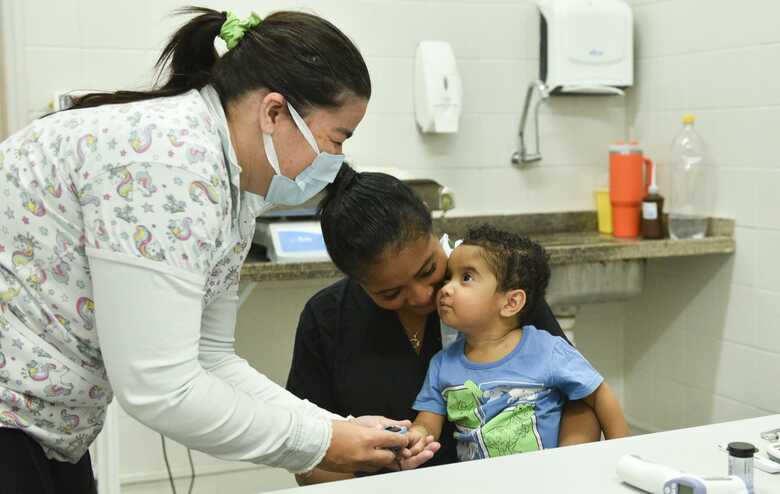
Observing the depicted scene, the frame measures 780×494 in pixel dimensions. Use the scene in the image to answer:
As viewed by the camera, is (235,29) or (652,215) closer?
(235,29)

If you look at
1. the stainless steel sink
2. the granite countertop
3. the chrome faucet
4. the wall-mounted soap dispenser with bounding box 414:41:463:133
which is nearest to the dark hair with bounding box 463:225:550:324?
the granite countertop

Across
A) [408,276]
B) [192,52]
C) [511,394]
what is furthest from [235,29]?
[511,394]

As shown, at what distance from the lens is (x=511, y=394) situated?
175cm

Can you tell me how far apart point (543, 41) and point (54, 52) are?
1723 mm

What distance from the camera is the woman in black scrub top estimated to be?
5.65 feet

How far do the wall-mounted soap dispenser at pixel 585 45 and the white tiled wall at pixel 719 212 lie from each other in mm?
138

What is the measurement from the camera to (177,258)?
113 cm

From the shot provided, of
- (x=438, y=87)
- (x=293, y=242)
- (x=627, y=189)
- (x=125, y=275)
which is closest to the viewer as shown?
(x=125, y=275)

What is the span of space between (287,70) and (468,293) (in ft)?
2.24

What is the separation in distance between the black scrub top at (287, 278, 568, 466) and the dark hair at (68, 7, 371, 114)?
2.06 feet

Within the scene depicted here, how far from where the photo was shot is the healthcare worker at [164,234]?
1.13 meters

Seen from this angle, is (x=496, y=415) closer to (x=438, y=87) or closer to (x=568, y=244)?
(x=568, y=244)

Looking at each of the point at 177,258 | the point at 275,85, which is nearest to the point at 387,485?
the point at 177,258

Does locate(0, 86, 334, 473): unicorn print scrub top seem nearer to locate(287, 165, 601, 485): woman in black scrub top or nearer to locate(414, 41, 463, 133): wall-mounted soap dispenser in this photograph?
locate(287, 165, 601, 485): woman in black scrub top
